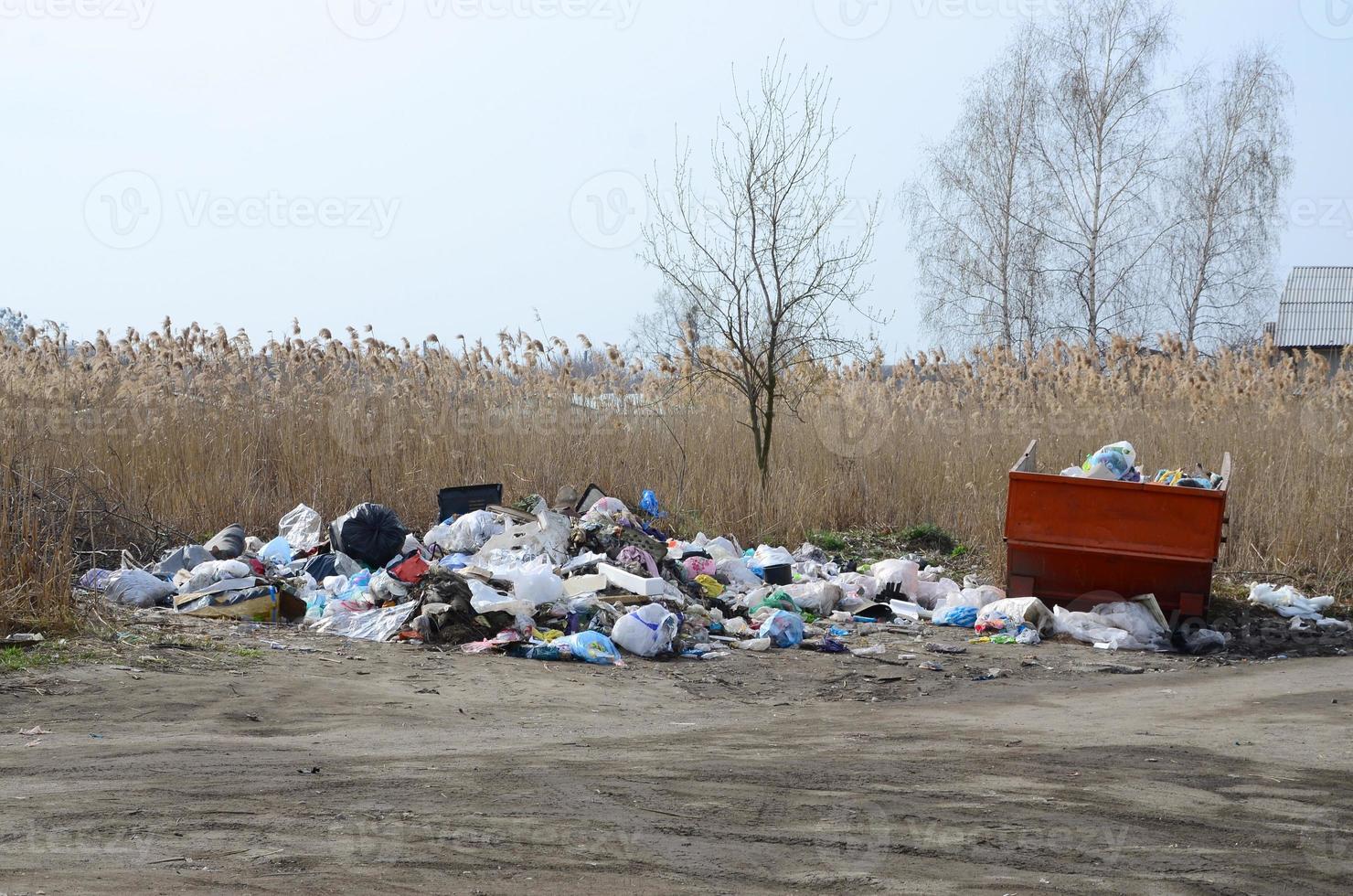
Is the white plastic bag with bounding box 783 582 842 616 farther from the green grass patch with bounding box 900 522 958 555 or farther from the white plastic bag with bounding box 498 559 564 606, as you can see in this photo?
the green grass patch with bounding box 900 522 958 555

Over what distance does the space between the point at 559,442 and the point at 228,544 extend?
4.04 m

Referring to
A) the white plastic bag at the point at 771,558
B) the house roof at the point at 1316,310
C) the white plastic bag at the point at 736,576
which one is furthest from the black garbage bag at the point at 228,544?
the house roof at the point at 1316,310

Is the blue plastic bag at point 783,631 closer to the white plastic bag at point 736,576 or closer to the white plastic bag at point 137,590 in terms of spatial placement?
the white plastic bag at point 736,576

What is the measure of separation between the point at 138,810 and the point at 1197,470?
950cm

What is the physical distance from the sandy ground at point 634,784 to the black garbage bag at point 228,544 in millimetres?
2847

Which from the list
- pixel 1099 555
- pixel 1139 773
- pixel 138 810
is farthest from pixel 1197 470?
pixel 138 810

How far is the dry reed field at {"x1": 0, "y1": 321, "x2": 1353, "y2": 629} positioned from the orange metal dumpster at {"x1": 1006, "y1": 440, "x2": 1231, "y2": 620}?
1.25 meters

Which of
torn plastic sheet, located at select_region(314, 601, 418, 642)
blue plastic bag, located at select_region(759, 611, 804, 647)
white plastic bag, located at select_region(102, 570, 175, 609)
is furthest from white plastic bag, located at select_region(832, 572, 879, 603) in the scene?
white plastic bag, located at select_region(102, 570, 175, 609)

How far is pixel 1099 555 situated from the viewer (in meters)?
9.27

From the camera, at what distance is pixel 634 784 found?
15.2 feet

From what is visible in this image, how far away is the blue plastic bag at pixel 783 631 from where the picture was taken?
8758 millimetres

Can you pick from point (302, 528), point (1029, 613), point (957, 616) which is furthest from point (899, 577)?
point (302, 528)

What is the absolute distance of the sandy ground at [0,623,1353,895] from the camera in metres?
3.70

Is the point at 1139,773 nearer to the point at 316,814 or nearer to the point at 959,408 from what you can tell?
the point at 316,814
